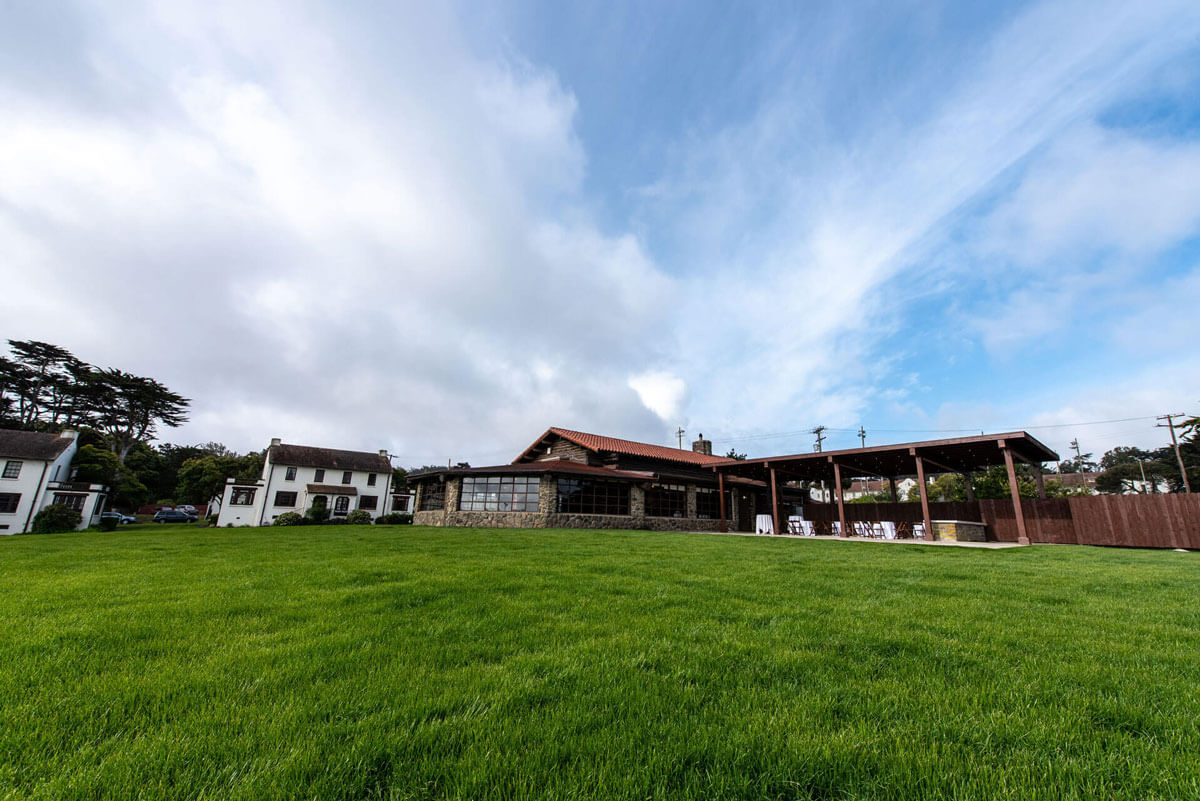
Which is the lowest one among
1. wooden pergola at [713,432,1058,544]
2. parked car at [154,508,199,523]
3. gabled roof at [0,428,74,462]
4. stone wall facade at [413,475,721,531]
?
parked car at [154,508,199,523]

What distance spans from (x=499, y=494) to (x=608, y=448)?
6346 mm

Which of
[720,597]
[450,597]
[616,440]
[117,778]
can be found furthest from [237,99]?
[616,440]

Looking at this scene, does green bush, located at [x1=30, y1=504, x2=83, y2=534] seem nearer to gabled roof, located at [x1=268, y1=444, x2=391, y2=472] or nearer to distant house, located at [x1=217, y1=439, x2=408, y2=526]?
distant house, located at [x1=217, y1=439, x2=408, y2=526]

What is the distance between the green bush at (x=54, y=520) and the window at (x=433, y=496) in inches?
792

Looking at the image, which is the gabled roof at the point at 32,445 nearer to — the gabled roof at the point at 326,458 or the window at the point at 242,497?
the window at the point at 242,497

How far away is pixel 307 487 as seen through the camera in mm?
35094

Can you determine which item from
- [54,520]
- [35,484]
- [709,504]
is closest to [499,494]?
[709,504]

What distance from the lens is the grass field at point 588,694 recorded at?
1699mm

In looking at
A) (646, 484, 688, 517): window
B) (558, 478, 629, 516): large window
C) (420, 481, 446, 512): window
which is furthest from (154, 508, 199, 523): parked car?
(646, 484, 688, 517): window

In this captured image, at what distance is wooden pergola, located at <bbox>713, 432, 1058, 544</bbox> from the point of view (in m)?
15.4

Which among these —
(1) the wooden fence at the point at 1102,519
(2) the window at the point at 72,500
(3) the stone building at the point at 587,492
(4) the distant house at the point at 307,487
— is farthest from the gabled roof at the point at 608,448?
(2) the window at the point at 72,500

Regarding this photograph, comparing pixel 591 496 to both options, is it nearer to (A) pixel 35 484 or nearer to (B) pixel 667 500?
(B) pixel 667 500

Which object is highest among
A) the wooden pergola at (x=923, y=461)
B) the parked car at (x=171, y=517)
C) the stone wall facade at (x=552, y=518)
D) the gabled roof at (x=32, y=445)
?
the gabled roof at (x=32, y=445)

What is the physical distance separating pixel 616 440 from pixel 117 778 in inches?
1057
